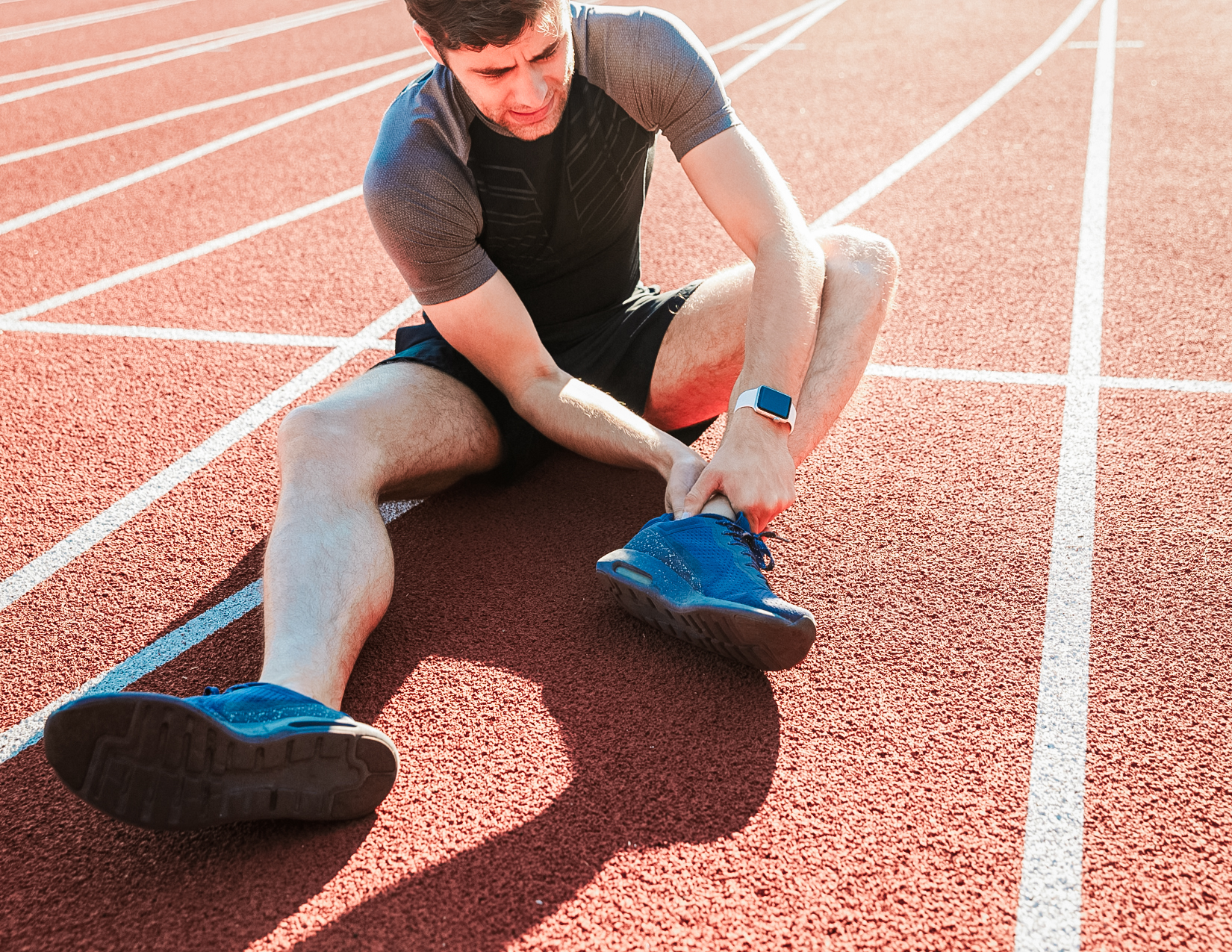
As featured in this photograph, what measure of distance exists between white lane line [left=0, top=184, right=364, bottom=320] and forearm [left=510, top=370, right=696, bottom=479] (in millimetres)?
2512

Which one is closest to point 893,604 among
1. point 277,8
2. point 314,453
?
point 314,453

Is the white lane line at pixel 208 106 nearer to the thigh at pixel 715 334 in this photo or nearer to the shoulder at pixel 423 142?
the shoulder at pixel 423 142

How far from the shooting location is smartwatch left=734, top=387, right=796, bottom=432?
2393 millimetres

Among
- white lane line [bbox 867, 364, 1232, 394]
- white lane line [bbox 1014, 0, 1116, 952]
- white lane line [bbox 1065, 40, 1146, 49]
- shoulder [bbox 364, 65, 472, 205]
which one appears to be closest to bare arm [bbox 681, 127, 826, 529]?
shoulder [bbox 364, 65, 472, 205]

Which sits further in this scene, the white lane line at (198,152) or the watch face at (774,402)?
the white lane line at (198,152)

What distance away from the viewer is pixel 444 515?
9.45 feet

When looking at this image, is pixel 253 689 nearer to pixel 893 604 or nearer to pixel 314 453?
pixel 314 453

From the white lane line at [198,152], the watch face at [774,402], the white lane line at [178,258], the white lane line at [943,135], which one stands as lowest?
the white lane line at [943,135]

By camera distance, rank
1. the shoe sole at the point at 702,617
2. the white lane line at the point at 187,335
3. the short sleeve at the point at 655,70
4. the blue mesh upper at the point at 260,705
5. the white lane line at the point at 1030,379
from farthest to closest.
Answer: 1. the white lane line at the point at 187,335
2. the white lane line at the point at 1030,379
3. the short sleeve at the point at 655,70
4. the shoe sole at the point at 702,617
5. the blue mesh upper at the point at 260,705

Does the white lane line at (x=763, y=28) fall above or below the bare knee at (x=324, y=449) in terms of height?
below

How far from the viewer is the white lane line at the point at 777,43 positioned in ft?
26.1

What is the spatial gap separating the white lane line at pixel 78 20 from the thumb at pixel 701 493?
11.3 m

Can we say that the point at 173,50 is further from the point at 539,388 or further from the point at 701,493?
the point at 701,493

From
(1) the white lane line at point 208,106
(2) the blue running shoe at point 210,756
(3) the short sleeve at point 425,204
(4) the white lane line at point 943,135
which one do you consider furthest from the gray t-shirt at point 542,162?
(1) the white lane line at point 208,106
